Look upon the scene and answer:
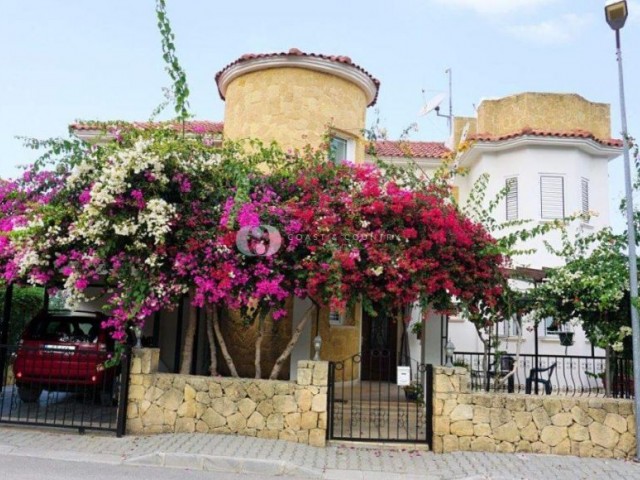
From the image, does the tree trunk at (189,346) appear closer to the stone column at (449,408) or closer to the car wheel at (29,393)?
the car wheel at (29,393)

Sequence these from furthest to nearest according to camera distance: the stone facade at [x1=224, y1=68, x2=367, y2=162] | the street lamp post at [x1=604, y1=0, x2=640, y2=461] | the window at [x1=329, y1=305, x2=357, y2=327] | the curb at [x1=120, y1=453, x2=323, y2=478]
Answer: the stone facade at [x1=224, y1=68, x2=367, y2=162], the window at [x1=329, y1=305, x2=357, y2=327], the street lamp post at [x1=604, y1=0, x2=640, y2=461], the curb at [x1=120, y1=453, x2=323, y2=478]

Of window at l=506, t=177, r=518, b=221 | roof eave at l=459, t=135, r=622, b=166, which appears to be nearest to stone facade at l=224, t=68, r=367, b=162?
roof eave at l=459, t=135, r=622, b=166

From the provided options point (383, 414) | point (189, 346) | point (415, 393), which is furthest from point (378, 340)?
point (189, 346)

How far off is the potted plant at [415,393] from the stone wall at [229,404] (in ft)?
7.43

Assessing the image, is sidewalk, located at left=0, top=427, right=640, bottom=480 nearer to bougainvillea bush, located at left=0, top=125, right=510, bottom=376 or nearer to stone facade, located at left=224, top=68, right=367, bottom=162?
bougainvillea bush, located at left=0, top=125, right=510, bottom=376

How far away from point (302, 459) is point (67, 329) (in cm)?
570

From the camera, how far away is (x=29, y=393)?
9.98 meters

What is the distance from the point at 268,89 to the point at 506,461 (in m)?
8.99

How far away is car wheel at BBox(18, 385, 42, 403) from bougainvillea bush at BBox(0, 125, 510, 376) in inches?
94.1

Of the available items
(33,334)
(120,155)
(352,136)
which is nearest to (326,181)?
(120,155)

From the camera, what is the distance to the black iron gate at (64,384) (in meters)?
8.23

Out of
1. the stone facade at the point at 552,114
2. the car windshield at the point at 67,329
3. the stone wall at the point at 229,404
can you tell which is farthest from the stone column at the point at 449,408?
the stone facade at the point at 552,114

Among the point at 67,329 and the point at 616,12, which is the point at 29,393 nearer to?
the point at 67,329

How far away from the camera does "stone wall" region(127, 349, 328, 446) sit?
780 cm
